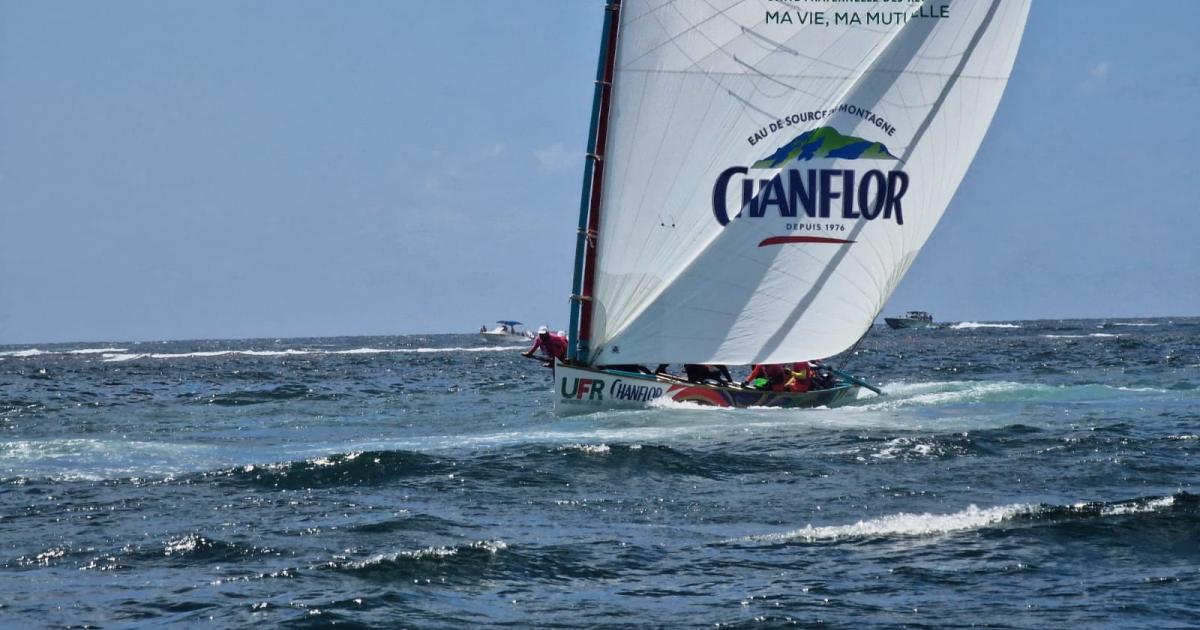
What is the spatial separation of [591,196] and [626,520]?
1228cm

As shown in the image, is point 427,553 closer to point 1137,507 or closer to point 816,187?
point 1137,507

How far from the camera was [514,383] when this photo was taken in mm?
41938


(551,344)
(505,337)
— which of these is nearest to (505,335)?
(505,337)

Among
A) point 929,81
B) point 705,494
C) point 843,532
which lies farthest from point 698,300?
point 843,532

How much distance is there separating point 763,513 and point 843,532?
4.93 feet

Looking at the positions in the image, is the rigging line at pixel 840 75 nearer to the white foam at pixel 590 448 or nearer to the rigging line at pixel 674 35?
the rigging line at pixel 674 35

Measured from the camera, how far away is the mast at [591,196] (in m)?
25.1

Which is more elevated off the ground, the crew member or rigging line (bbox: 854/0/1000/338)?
rigging line (bbox: 854/0/1000/338)

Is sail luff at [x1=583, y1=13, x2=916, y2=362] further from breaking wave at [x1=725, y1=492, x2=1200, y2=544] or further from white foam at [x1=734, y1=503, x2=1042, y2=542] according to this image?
white foam at [x1=734, y1=503, x2=1042, y2=542]

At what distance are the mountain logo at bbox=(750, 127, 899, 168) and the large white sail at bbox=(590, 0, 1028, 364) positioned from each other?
0.03 meters

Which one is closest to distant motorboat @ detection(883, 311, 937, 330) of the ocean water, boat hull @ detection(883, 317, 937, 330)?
boat hull @ detection(883, 317, 937, 330)

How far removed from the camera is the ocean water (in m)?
10.2

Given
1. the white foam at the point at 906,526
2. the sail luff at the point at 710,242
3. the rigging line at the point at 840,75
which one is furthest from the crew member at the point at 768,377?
the white foam at the point at 906,526

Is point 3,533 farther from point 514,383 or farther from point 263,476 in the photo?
point 514,383
